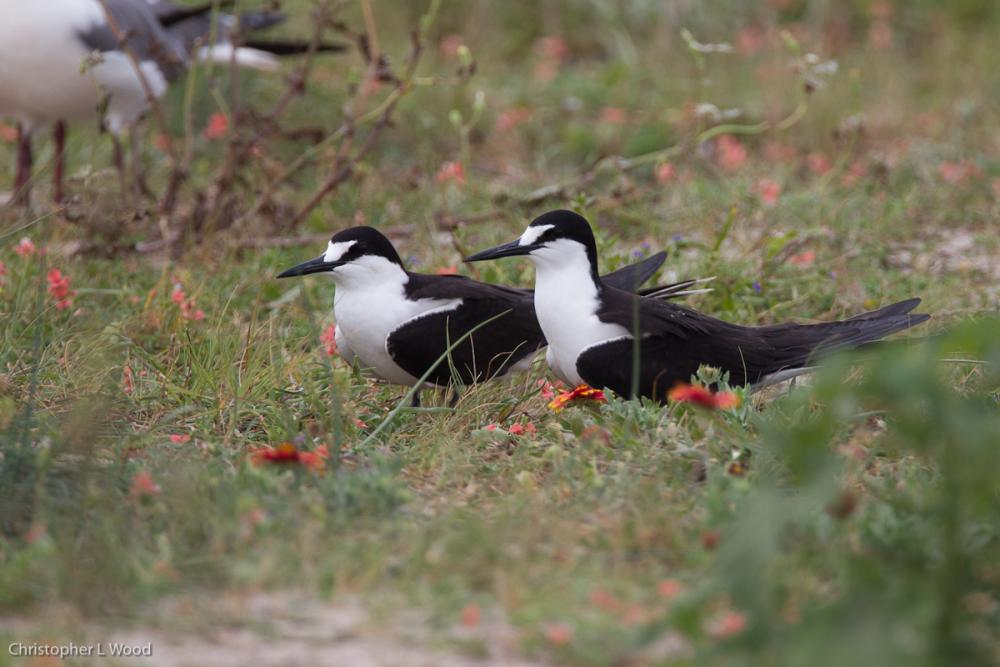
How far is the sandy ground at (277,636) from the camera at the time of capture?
2389mm

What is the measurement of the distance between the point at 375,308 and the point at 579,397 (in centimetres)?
72

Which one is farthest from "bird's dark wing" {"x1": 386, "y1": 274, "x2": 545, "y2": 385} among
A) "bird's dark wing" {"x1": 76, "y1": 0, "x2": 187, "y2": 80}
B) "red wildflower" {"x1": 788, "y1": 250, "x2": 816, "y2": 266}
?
"bird's dark wing" {"x1": 76, "y1": 0, "x2": 187, "y2": 80}

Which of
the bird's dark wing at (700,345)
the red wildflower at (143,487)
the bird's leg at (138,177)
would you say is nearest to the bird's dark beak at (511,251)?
the bird's dark wing at (700,345)

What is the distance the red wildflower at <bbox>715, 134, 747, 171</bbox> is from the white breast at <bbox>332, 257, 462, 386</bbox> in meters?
3.01

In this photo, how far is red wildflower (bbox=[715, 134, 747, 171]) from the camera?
21.9 feet

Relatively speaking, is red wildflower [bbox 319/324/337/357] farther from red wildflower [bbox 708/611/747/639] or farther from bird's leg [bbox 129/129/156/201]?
red wildflower [bbox 708/611/747/639]

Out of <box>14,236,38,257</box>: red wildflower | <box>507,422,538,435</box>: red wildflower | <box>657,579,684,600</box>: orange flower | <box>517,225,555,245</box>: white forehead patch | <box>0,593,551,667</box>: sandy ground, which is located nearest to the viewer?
<box>0,593,551,667</box>: sandy ground

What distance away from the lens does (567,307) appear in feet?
12.7

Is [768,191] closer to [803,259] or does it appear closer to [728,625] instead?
[803,259]

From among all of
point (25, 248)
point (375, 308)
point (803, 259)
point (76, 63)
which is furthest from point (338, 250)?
Answer: point (76, 63)

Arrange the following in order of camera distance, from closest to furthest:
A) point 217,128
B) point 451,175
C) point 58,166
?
1. point 451,175
2. point 58,166
3. point 217,128

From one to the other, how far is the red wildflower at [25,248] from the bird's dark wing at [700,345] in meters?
2.14

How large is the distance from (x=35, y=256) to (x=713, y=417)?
9.20 feet

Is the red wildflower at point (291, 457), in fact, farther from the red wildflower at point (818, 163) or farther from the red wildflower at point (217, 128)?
the red wildflower at point (818, 163)
